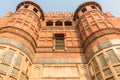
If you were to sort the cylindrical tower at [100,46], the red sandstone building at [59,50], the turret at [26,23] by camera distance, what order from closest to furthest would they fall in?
the cylindrical tower at [100,46], the red sandstone building at [59,50], the turret at [26,23]

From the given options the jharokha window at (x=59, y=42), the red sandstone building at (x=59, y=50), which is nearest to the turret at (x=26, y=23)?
the red sandstone building at (x=59, y=50)

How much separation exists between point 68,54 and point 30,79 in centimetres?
373

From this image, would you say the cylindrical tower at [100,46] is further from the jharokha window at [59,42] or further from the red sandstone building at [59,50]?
the jharokha window at [59,42]

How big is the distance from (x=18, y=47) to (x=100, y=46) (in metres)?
5.25

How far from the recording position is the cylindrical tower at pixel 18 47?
11078mm

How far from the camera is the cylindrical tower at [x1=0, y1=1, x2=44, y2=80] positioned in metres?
11.1

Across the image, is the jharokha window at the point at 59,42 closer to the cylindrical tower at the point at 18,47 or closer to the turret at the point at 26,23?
the turret at the point at 26,23

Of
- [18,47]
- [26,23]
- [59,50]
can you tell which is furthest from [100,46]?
[26,23]

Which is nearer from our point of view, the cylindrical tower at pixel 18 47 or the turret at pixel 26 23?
the cylindrical tower at pixel 18 47

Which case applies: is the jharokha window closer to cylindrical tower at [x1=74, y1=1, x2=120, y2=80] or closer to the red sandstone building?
the red sandstone building

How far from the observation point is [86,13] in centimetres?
1862

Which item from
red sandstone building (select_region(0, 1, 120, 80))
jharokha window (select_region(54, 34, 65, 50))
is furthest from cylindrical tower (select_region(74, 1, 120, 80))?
jharokha window (select_region(54, 34, 65, 50))

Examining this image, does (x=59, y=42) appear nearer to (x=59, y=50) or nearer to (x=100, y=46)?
(x=59, y=50)

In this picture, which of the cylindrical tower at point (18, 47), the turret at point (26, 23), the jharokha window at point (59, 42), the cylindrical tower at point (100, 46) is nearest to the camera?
the cylindrical tower at point (18, 47)
